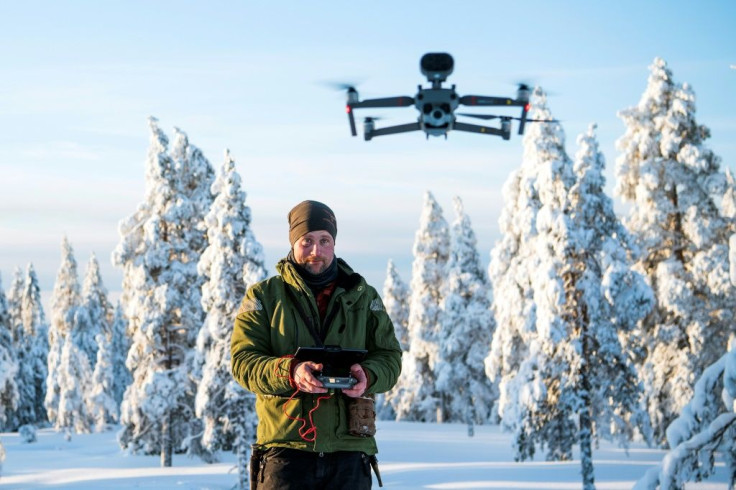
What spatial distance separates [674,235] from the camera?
105 feet

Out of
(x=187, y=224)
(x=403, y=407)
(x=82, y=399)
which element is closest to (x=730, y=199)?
(x=187, y=224)

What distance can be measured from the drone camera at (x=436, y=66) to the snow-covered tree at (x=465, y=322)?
32.3 meters

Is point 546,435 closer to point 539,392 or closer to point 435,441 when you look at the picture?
point 539,392

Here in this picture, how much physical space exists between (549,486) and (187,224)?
17110mm

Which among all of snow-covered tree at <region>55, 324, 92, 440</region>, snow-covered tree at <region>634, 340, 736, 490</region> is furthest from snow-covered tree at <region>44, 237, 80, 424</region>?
snow-covered tree at <region>634, 340, 736, 490</region>

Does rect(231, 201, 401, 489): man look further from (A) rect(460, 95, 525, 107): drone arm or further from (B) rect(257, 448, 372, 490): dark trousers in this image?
(A) rect(460, 95, 525, 107): drone arm

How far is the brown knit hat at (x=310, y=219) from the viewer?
4.82 metres

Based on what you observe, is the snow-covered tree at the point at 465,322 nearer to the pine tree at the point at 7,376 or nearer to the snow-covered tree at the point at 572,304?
the snow-covered tree at the point at 572,304

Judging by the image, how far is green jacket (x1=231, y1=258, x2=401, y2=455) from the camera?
4.69 metres

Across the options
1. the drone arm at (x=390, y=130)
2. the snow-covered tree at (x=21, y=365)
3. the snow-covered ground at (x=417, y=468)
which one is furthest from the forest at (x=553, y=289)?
the snow-covered tree at (x=21, y=365)

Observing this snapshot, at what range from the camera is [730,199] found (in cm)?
3150

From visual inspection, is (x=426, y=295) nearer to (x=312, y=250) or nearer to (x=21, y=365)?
(x=21, y=365)

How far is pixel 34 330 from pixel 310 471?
71708 millimetres

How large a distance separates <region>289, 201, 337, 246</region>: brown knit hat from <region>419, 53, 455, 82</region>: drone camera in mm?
15025
